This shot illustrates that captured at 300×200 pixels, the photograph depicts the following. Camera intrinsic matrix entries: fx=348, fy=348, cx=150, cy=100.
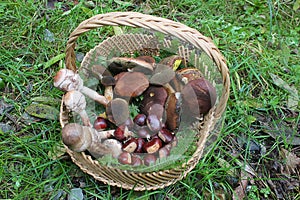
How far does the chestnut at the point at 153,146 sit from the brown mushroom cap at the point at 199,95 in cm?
31

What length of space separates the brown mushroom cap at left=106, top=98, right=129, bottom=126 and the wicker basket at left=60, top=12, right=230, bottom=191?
11.6 inches

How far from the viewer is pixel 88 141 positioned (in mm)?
2035

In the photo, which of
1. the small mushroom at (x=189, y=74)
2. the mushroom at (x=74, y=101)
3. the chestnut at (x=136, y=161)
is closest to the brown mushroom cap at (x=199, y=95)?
the small mushroom at (x=189, y=74)

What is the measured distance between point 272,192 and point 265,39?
60.9 inches

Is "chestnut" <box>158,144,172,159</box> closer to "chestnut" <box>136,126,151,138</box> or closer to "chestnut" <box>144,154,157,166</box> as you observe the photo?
"chestnut" <box>144,154,157,166</box>

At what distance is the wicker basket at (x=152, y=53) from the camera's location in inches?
75.5

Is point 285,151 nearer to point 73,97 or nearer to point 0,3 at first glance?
point 73,97

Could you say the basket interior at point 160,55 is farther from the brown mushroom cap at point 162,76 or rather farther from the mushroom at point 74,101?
the brown mushroom cap at point 162,76

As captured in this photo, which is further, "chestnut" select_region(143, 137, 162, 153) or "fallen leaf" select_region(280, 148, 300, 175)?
"fallen leaf" select_region(280, 148, 300, 175)

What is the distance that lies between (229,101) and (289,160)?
2.04 feet

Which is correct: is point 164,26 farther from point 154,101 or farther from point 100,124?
point 100,124

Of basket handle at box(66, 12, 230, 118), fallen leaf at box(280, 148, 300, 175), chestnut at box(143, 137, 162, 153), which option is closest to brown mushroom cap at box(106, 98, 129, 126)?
chestnut at box(143, 137, 162, 153)

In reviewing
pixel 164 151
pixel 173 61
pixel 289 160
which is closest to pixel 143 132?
pixel 164 151

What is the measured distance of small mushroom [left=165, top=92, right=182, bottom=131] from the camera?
2307 mm
